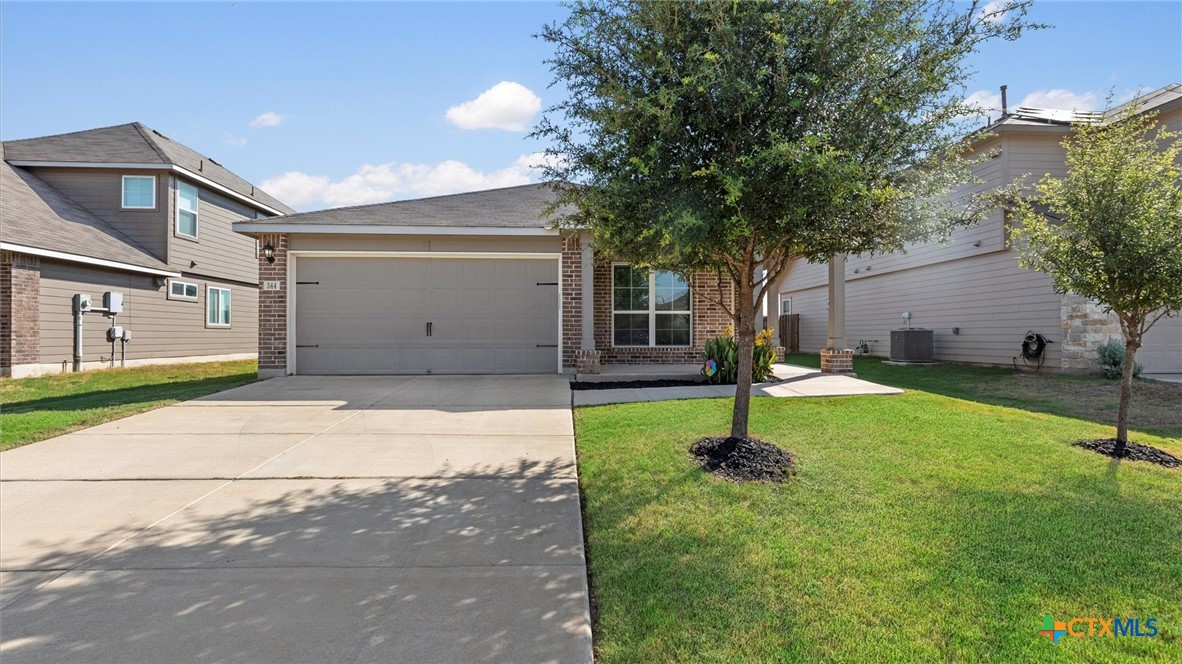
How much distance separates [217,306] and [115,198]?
3.79 m

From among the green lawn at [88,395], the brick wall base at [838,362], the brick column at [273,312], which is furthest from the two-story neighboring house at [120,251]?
the brick wall base at [838,362]

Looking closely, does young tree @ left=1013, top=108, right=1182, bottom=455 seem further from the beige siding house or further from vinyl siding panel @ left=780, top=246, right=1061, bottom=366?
vinyl siding panel @ left=780, top=246, right=1061, bottom=366

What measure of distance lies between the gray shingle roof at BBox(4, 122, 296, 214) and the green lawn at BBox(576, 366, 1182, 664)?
15.9 m

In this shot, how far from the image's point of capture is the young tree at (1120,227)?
5164mm

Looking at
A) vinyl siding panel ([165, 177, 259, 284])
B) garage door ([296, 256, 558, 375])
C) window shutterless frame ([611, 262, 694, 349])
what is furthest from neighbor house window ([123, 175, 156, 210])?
window shutterless frame ([611, 262, 694, 349])

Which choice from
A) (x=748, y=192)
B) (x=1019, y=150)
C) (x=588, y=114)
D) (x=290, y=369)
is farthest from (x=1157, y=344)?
(x=290, y=369)

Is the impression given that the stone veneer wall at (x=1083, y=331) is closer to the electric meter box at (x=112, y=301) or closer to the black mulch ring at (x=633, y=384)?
the black mulch ring at (x=633, y=384)

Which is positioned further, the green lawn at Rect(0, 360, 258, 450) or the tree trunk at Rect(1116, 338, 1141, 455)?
the green lawn at Rect(0, 360, 258, 450)

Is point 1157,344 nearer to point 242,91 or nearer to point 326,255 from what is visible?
point 326,255

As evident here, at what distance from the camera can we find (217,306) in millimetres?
17422

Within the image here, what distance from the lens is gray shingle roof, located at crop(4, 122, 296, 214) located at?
48.4ft

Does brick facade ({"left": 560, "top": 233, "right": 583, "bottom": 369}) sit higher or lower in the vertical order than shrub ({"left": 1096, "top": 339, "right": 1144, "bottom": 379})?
higher

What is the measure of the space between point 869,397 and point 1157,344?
7.37m

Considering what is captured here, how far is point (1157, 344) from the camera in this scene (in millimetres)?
10695
